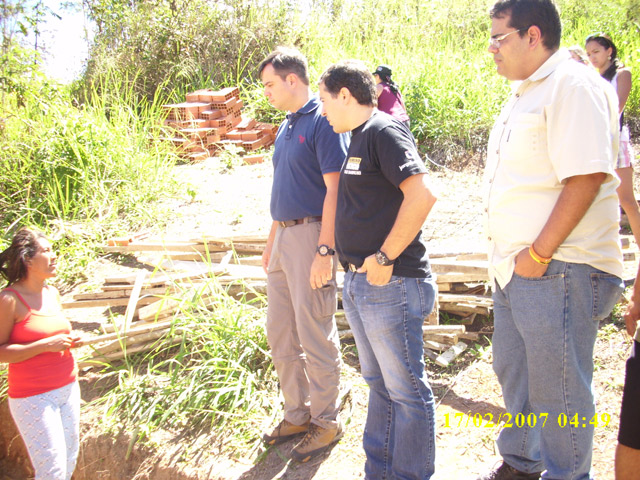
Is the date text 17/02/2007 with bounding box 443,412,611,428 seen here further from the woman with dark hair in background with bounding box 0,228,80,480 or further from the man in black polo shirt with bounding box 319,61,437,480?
the woman with dark hair in background with bounding box 0,228,80,480

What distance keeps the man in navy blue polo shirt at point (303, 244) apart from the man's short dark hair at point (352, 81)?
419mm

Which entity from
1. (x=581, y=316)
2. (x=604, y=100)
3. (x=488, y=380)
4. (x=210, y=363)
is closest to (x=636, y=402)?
(x=581, y=316)

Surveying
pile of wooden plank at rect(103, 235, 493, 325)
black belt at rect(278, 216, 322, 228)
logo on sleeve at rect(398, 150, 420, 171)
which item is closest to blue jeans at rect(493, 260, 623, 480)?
logo on sleeve at rect(398, 150, 420, 171)

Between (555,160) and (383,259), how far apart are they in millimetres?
795

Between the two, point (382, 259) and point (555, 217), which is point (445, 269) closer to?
point (382, 259)

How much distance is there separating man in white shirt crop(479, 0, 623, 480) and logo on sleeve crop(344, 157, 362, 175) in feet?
1.98

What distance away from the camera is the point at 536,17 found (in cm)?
229

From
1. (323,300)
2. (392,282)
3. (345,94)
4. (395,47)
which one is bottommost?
(323,300)

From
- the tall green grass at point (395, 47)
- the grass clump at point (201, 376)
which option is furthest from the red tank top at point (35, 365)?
the tall green grass at point (395, 47)

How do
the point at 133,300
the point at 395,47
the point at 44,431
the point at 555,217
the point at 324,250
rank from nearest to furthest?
the point at 555,217 < the point at 324,250 < the point at 44,431 < the point at 133,300 < the point at 395,47

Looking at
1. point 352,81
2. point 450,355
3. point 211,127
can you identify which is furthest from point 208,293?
point 211,127

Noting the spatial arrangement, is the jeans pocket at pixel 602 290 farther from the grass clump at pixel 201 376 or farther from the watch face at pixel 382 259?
the grass clump at pixel 201 376

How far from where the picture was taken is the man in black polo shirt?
98.2 inches

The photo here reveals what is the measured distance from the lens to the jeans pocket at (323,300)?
313 centimetres
